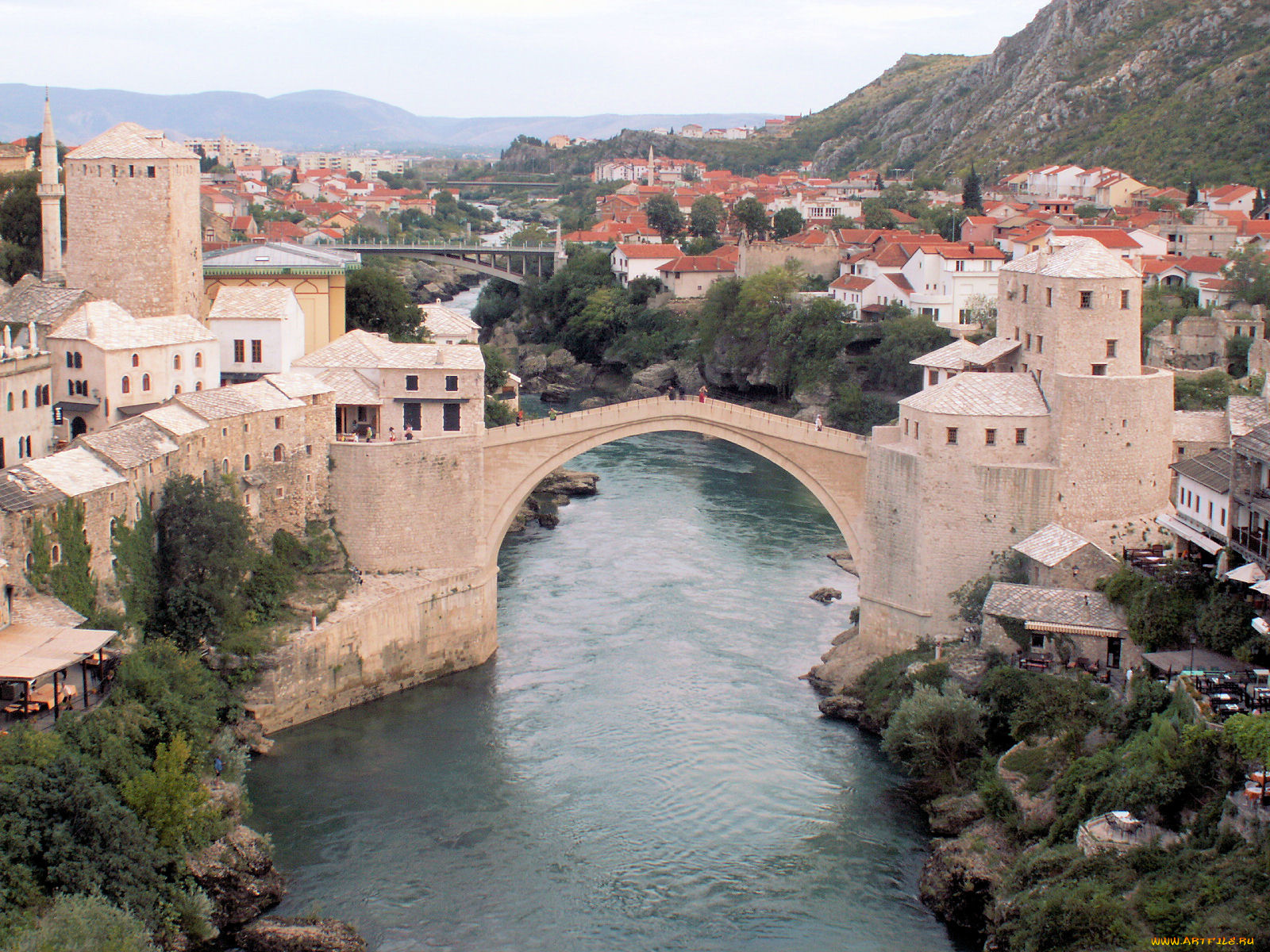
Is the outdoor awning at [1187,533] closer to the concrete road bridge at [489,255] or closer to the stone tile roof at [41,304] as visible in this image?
the stone tile roof at [41,304]

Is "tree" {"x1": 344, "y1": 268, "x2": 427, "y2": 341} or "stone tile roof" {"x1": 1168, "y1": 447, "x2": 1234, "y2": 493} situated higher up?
"tree" {"x1": 344, "y1": 268, "x2": 427, "y2": 341}

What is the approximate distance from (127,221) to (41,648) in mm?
12637

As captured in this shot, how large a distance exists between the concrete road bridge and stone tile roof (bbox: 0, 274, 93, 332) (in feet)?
121

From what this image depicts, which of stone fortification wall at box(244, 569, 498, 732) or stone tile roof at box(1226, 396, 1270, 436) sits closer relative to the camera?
stone fortification wall at box(244, 569, 498, 732)

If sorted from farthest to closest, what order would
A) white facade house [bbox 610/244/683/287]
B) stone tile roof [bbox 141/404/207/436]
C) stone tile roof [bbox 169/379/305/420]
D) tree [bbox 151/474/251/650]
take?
1. white facade house [bbox 610/244/683/287]
2. stone tile roof [bbox 169/379/305/420]
3. stone tile roof [bbox 141/404/207/436]
4. tree [bbox 151/474/251/650]

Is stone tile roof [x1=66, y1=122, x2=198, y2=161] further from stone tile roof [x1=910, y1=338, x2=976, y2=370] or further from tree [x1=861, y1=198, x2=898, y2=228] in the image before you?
tree [x1=861, y1=198, x2=898, y2=228]

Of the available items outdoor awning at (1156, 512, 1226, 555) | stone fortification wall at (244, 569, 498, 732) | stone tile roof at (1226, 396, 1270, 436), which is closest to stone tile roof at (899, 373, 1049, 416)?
outdoor awning at (1156, 512, 1226, 555)

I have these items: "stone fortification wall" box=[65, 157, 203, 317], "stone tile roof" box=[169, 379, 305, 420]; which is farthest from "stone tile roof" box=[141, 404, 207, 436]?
"stone fortification wall" box=[65, 157, 203, 317]

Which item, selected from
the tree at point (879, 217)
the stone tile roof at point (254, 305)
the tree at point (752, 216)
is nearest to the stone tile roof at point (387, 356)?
the stone tile roof at point (254, 305)

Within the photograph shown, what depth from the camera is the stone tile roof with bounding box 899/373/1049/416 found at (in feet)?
93.9

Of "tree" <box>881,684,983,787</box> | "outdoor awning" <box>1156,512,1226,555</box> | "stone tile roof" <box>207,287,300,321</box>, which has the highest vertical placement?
"stone tile roof" <box>207,287,300,321</box>

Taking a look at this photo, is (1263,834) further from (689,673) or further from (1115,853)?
(689,673)

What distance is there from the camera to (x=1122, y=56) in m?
79.4

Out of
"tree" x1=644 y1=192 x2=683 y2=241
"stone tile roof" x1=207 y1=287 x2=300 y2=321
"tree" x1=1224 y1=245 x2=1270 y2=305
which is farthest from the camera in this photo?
"tree" x1=644 y1=192 x2=683 y2=241
